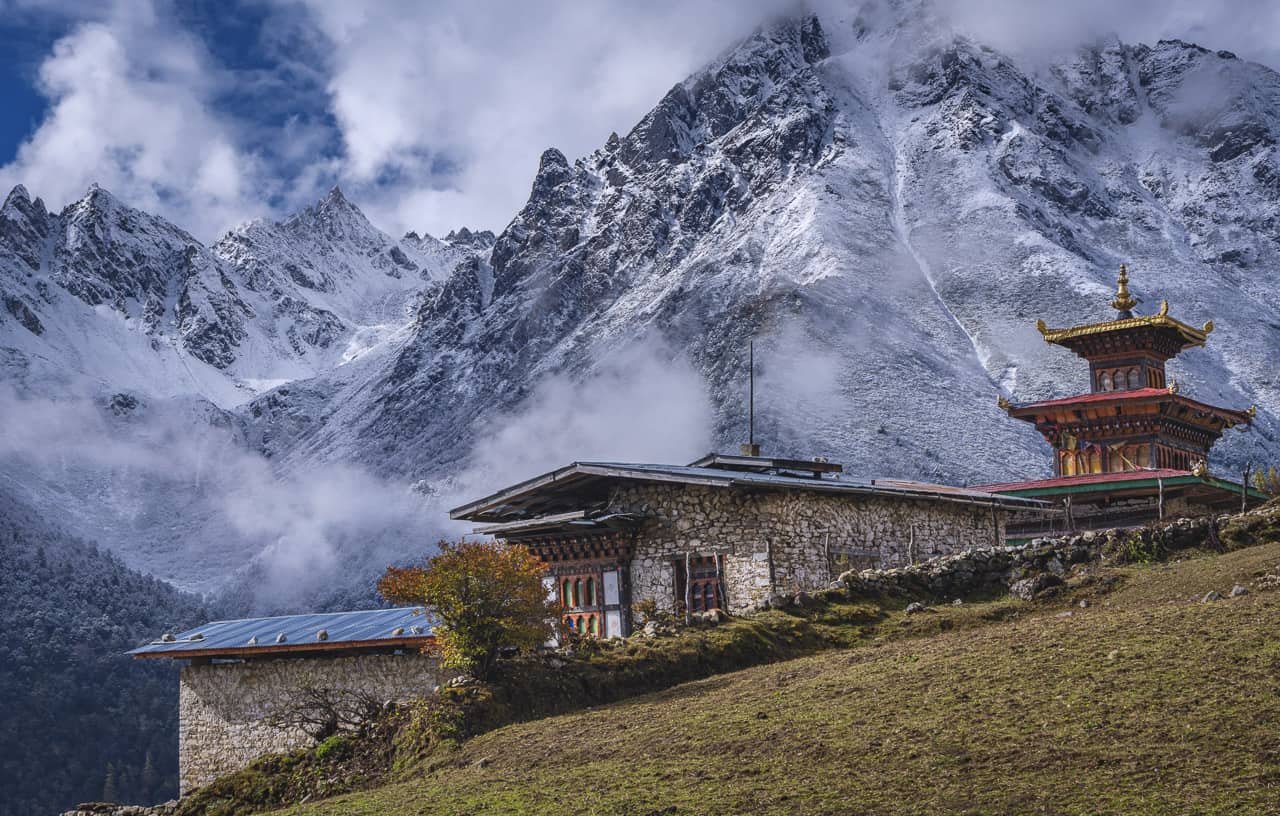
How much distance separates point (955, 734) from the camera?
13.0 m

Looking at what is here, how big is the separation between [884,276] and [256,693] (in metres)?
109

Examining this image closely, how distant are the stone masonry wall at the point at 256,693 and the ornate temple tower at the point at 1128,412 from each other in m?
30.3

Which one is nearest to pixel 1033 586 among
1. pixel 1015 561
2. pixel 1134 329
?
pixel 1015 561

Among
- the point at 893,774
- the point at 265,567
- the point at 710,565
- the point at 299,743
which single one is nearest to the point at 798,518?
the point at 710,565

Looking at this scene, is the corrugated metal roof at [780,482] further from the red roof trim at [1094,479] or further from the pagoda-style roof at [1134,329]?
the pagoda-style roof at [1134,329]

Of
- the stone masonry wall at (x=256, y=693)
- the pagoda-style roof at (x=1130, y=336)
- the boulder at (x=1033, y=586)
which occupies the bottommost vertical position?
the stone masonry wall at (x=256, y=693)

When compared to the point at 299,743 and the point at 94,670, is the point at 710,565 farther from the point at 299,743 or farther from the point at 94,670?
the point at 94,670

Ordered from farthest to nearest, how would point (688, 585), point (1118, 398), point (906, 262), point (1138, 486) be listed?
point (906, 262) < point (1118, 398) < point (1138, 486) < point (688, 585)

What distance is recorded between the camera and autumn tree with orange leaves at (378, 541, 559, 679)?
19391 millimetres

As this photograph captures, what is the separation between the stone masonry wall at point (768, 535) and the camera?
25141 millimetres

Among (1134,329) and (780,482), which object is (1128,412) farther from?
(780,482)

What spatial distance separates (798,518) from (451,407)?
140 metres

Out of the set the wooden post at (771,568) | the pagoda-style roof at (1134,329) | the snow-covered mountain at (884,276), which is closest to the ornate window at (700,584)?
the wooden post at (771,568)

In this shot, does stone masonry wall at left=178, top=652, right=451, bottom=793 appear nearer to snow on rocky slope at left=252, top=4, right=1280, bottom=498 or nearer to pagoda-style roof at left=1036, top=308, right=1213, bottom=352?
pagoda-style roof at left=1036, top=308, right=1213, bottom=352
